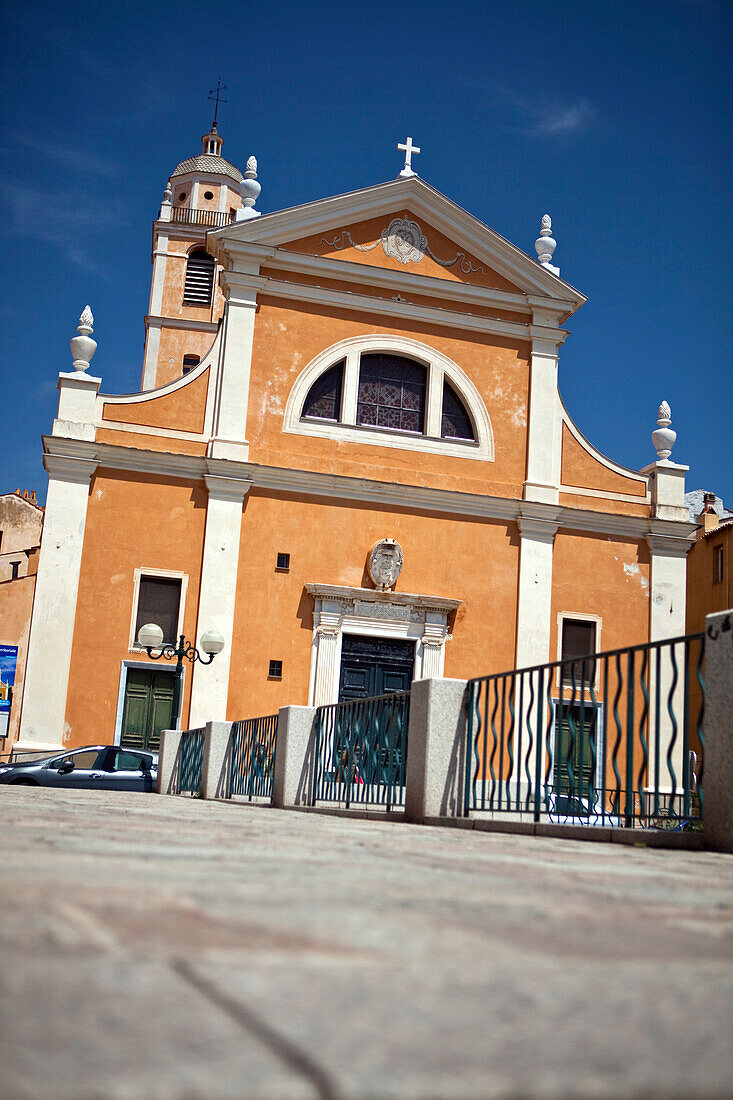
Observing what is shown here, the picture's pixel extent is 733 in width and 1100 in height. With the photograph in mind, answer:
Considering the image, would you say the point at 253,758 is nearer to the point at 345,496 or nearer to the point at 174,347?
the point at 345,496

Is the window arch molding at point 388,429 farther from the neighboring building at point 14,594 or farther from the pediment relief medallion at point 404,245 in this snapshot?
the neighboring building at point 14,594

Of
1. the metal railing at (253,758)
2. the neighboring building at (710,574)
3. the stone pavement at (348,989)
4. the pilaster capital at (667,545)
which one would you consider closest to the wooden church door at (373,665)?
the pilaster capital at (667,545)

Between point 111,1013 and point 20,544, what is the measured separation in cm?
4935

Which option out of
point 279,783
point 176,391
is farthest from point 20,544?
point 279,783

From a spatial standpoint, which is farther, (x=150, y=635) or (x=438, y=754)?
(x=150, y=635)

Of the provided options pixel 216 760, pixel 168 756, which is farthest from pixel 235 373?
pixel 216 760

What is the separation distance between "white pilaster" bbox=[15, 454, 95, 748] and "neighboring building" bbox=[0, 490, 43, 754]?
6.54m

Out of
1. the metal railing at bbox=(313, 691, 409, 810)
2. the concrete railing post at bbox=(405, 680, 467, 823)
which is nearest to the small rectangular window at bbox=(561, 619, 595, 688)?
the metal railing at bbox=(313, 691, 409, 810)

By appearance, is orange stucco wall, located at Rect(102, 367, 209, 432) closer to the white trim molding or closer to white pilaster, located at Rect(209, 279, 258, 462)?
white pilaster, located at Rect(209, 279, 258, 462)

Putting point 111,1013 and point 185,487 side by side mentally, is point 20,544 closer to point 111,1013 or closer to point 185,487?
point 185,487

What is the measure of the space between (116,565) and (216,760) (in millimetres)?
5988

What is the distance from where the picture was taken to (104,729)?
1856 cm

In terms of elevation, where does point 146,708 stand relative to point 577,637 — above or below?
below

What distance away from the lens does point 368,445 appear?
20.6 m
